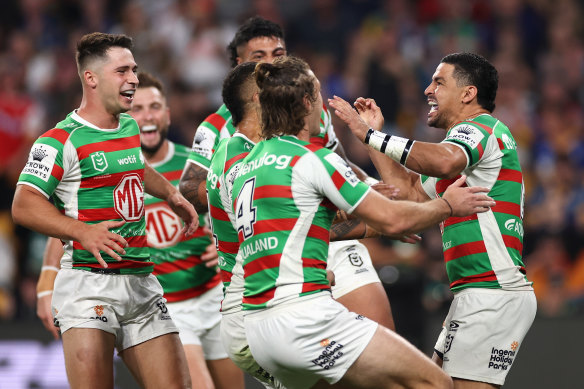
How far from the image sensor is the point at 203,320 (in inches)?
273

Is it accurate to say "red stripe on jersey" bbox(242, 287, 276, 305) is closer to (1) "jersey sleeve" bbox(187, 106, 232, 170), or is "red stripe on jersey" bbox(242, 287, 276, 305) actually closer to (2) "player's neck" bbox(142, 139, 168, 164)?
(1) "jersey sleeve" bbox(187, 106, 232, 170)

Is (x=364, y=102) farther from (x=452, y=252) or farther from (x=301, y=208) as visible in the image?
(x=301, y=208)

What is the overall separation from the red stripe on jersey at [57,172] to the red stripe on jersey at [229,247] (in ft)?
3.48

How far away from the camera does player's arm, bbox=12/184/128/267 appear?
5066mm

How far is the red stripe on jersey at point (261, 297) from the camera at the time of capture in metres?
4.64

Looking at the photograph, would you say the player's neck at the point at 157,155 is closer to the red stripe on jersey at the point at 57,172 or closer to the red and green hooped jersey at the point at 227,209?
the red and green hooped jersey at the point at 227,209

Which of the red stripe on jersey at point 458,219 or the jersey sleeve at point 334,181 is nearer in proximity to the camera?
the jersey sleeve at point 334,181

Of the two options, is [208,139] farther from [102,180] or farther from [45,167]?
[45,167]

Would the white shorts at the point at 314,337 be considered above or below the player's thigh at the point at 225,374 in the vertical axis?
above

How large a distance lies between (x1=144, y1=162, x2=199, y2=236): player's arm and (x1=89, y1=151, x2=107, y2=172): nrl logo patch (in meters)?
0.62

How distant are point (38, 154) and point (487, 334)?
9.45 feet

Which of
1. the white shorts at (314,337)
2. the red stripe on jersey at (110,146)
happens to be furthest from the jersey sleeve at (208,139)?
the white shorts at (314,337)

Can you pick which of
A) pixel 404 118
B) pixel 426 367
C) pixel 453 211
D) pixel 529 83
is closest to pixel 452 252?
pixel 453 211

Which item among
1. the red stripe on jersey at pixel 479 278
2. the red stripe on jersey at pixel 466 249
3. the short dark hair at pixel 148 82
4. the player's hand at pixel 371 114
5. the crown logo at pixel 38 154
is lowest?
the red stripe on jersey at pixel 479 278
